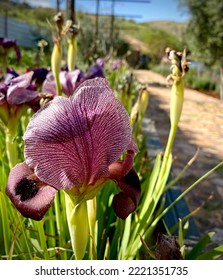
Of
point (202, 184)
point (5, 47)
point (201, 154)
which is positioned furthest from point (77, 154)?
point (201, 154)

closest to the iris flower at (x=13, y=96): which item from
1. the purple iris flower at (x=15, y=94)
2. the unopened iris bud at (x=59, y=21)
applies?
the purple iris flower at (x=15, y=94)

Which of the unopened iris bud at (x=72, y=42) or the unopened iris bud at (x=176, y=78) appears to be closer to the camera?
the unopened iris bud at (x=176, y=78)

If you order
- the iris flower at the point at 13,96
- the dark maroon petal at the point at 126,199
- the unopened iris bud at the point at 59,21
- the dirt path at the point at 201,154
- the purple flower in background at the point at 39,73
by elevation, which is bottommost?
the dirt path at the point at 201,154

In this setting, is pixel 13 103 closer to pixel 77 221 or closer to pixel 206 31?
pixel 77 221

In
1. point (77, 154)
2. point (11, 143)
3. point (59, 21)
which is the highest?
point (59, 21)

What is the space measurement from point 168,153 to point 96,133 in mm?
317

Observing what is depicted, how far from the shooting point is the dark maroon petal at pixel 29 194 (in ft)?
1.38

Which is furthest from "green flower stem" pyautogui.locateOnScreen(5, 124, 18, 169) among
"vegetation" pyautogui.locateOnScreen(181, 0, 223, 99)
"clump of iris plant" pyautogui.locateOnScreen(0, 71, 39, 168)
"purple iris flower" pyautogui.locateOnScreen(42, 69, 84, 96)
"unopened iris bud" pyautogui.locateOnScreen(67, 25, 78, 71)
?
"vegetation" pyautogui.locateOnScreen(181, 0, 223, 99)

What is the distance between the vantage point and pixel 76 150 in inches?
15.8

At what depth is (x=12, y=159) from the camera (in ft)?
2.38

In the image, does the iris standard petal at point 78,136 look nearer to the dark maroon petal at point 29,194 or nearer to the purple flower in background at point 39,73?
the dark maroon petal at point 29,194

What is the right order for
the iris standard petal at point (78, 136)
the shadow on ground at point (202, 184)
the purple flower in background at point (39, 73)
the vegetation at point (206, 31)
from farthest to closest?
the vegetation at point (206, 31), the shadow on ground at point (202, 184), the purple flower in background at point (39, 73), the iris standard petal at point (78, 136)

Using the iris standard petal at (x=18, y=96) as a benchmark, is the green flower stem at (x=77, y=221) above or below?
below
